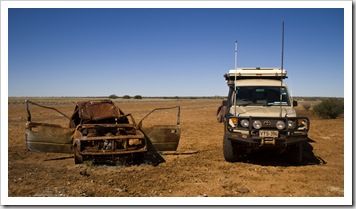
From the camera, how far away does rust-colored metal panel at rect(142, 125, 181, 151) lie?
309 inches

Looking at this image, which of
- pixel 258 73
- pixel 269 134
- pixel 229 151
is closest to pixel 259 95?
pixel 258 73

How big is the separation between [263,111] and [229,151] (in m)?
1.30

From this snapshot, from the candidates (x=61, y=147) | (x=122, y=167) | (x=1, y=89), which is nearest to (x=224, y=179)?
(x=122, y=167)

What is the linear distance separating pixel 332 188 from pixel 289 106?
2657 millimetres

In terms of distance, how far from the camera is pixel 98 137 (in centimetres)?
657

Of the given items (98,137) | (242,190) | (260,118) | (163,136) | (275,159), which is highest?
(260,118)

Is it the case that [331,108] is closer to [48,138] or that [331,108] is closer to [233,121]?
[233,121]

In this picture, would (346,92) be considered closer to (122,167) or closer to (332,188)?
(332,188)

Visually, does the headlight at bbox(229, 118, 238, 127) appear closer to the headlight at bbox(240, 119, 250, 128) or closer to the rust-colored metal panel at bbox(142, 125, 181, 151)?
the headlight at bbox(240, 119, 250, 128)

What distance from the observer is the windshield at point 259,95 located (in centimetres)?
795

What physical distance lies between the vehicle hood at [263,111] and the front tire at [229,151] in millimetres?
745

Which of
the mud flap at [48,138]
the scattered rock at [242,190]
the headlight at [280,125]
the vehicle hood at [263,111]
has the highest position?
the vehicle hood at [263,111]

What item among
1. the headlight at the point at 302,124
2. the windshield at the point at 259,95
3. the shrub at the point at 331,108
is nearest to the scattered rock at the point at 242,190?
the headlight at the point at 302,124

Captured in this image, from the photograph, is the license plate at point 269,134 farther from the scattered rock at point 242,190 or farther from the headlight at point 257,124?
the scattered rock at point 242,190
